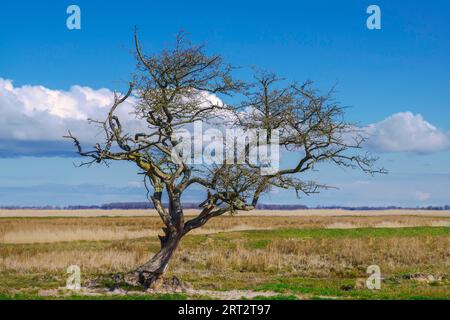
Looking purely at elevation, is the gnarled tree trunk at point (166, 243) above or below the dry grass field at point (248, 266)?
above

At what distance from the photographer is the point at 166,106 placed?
22359mm

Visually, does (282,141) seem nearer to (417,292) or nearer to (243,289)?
(243,289)

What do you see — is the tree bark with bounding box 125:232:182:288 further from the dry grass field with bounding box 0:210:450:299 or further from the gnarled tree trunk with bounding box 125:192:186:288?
the dry grass field with bounding box 0:210:450:299

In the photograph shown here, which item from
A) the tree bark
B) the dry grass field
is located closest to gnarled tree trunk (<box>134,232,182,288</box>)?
the tree bark

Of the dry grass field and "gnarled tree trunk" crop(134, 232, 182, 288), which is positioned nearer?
the dry grass field

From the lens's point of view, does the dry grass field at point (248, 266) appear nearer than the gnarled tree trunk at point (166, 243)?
Yes

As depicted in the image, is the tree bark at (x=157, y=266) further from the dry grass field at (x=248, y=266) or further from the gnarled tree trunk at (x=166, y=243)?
the dry grass field at (x=248, y=266)

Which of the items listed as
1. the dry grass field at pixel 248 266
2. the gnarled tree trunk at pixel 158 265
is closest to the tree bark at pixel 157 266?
the gnarled tree trunk at pixel 158 265

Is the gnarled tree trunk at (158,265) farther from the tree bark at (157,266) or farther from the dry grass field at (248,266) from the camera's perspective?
the dry grass field at (248,266)

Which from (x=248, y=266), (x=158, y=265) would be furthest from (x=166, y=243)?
(x=248, y=266)

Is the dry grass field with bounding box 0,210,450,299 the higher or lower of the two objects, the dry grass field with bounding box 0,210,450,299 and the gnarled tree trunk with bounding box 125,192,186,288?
the lower
